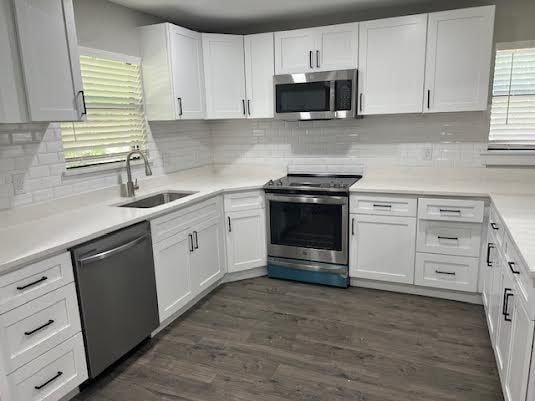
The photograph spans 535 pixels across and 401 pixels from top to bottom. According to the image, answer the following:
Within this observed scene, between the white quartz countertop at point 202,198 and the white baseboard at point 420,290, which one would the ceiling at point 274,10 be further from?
the white baseboard at point 420,290

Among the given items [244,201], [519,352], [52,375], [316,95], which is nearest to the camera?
[519,352]

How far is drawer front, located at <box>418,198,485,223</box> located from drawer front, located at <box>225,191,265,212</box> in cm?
139

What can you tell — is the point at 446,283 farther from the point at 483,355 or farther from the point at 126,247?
the point at 126,247

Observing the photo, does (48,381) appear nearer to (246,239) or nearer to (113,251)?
(113,251)

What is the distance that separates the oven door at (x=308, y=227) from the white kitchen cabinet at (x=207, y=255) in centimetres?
48

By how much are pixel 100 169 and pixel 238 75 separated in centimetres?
161

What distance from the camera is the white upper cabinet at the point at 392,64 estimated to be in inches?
124

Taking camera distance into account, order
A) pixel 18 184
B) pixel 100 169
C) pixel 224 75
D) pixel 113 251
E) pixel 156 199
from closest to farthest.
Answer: pixel 113 251 → pixel 18 184 → pixel 100 169 → pixel 156 199 → pixel 224 75

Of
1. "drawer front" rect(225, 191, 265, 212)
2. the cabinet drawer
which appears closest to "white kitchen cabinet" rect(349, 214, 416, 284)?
"drawer front" rect(225, 191, 265, 212)

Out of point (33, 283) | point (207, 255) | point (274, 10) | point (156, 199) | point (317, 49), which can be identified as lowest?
point (207, 255)

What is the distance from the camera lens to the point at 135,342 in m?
2.47

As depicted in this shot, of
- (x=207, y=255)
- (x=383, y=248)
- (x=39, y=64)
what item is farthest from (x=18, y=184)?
(x=383, y=248)

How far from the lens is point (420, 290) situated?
3.25 meters

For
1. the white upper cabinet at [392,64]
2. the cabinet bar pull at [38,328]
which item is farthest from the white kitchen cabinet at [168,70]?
the cabinet bar pull at [38,328]
